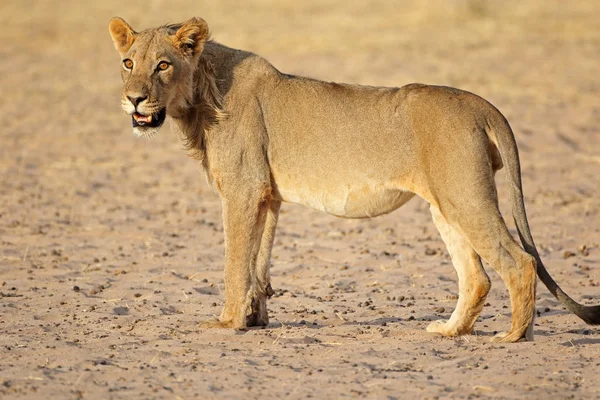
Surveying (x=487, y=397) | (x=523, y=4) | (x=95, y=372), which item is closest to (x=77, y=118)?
(x=95, y=372)

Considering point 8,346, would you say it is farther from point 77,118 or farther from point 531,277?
point 77,118

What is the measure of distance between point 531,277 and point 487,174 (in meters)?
0.68

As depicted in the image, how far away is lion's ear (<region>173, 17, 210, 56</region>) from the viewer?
7.02 metres

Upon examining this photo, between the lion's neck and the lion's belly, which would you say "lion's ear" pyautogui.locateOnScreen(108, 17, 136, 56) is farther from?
the lion's belly

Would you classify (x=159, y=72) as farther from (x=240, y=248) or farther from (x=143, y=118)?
(x=240, y=248)

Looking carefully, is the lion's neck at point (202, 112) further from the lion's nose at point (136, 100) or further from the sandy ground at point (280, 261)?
the sandy ground at point (280, 261)

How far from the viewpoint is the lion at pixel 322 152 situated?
645 centimetres

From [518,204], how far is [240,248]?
182 cm

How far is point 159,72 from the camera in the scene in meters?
6.95

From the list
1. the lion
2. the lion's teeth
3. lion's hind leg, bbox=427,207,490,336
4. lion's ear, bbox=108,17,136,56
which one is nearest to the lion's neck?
the lion

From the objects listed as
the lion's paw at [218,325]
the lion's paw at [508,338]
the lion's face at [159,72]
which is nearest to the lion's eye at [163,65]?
the lion's face at [159,72]

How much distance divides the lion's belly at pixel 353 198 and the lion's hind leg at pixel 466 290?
281mm

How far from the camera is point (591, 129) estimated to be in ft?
49.6

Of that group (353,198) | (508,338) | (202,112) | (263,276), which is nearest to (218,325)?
(263,276)
